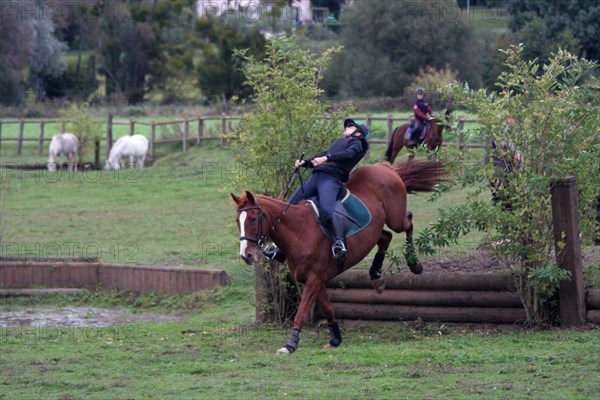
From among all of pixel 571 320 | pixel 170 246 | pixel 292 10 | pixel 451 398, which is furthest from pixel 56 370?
pixel 292 10

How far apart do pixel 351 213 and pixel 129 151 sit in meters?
23.0

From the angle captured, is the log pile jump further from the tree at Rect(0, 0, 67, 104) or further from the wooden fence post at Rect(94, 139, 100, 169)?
the tree at Rect(0, 0, 67, 104)

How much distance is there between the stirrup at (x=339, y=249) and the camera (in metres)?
10.4

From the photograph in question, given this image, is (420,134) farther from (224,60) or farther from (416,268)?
Result: (224,60)

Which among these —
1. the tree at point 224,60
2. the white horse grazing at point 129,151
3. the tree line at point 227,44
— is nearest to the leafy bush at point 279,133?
the tree line at point 227,44

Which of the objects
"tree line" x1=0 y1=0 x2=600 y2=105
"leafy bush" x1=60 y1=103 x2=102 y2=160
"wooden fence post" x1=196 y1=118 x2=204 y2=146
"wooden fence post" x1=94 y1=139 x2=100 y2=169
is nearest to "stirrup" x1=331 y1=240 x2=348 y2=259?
"tree line" x1=0 y1=0 x2=600 y2=105

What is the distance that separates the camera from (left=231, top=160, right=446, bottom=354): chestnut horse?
401 inches

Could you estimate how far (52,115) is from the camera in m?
51.4

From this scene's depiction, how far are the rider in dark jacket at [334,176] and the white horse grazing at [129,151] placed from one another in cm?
2236

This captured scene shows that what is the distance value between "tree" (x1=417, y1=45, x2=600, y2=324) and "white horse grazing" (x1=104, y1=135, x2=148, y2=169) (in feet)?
75.7

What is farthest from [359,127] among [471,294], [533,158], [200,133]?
[200,133]

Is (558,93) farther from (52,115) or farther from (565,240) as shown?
(52,115)

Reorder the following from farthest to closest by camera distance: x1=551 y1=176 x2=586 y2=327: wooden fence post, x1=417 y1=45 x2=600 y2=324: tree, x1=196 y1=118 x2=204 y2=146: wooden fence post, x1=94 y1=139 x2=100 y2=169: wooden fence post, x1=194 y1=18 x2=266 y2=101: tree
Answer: x1=194 y1=18 x2=266 y2=101: tree → x1=94 y1=139 x2=100 y2=169: wooden fence post → x1=196 y1=118 x2=204 y2=146: wooden fence post → x1=417 y1=45 x2=600 y2=324: tree → x1=551 y1=176 x2=586 y2=327: wooden fence post

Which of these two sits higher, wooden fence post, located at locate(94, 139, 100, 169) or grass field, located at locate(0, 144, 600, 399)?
wooden fence post, located at locate(94, 139, 100, 169)
